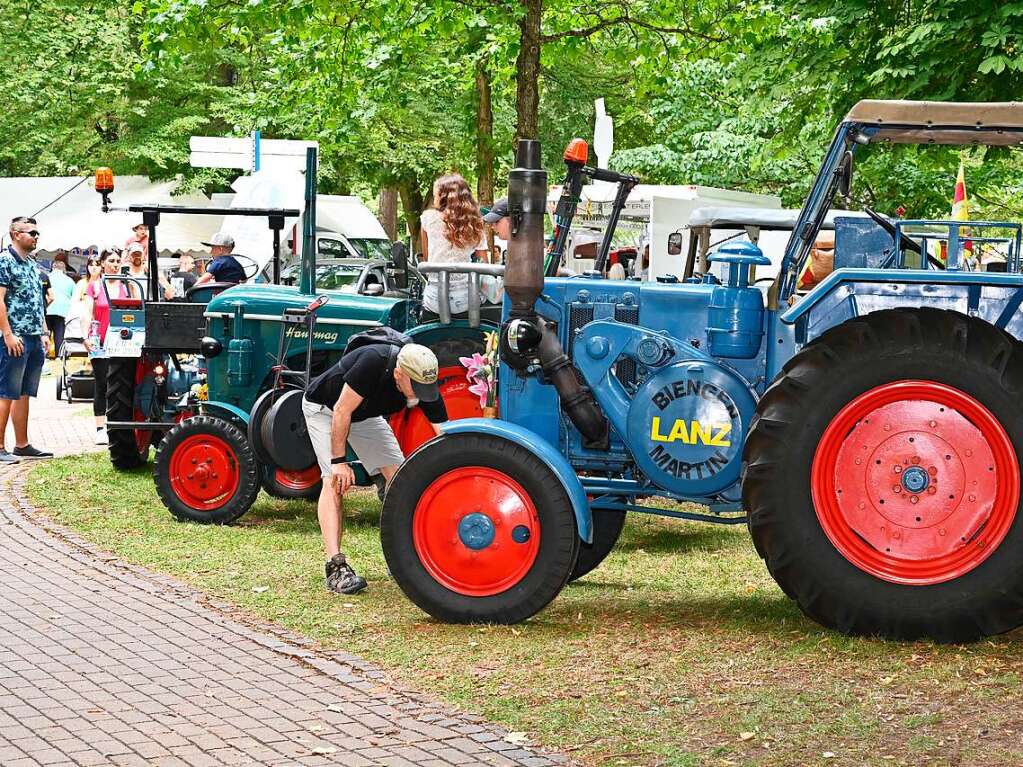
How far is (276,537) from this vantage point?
10.4 meters

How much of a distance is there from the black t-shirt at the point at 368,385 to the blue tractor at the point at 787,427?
0.62 meters

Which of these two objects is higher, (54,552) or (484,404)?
(484,404)

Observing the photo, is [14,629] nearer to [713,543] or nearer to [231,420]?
[231,420]

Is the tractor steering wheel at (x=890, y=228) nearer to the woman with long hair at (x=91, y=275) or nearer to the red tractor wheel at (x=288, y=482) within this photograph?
the red tractor wheel at (x=288, y=482)

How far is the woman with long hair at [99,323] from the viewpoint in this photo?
1398cm

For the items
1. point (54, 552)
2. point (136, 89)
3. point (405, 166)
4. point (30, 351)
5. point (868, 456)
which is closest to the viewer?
point (868, 456)

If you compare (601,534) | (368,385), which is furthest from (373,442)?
(601,534)

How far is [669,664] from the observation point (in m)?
6.70

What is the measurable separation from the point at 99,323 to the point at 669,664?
9.28m

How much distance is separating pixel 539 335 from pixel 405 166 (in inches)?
892

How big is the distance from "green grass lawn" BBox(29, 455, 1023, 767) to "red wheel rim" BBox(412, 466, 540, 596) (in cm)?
26

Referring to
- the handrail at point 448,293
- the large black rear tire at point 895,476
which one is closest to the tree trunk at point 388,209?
the handrail at point 448,293

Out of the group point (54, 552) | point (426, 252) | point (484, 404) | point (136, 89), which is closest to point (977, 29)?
point (426, 252)

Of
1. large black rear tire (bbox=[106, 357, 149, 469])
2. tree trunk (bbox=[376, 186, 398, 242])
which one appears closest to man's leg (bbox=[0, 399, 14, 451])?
large black rear tire (bbox=[106, 357, 149, 469])
